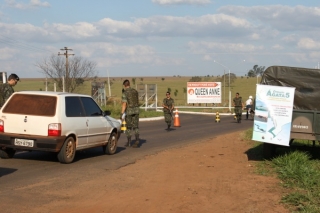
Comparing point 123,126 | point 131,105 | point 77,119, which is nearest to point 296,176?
point 77,119

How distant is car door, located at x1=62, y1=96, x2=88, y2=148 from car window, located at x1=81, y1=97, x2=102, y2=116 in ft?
0.77

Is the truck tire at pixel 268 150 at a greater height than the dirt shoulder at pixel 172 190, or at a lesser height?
greater

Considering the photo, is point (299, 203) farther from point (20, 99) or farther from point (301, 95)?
point (20, 99)

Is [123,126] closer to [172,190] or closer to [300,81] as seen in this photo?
[300,81]

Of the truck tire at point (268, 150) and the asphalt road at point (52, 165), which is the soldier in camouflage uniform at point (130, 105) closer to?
the asphalt road at point (52, 165)

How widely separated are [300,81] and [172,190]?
497 centimetres

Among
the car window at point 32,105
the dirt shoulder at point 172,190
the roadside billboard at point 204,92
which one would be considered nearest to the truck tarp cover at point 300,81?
the dirt shoulder at point 172,190

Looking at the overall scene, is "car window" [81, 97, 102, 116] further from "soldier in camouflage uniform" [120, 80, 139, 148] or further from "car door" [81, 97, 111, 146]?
"soldier in camouflage uniform" [120, 80, 139, 148]

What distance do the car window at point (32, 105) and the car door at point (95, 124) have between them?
1.30 meters

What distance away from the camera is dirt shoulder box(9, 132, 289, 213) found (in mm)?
7559

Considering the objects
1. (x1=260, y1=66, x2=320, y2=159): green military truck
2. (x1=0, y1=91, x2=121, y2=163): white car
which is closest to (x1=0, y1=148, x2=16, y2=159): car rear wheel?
(x1=0, y1=91, x2=121, y2=163): white car

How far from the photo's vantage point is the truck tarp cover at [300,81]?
11930 millimetres

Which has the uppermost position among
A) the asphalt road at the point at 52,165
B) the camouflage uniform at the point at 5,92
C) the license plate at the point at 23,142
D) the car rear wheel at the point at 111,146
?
the camouflage uniform at the point at 5,92

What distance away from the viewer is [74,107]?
491 inches
